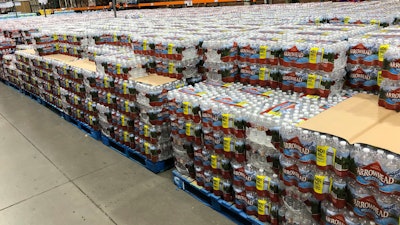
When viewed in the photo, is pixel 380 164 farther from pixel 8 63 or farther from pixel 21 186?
pixel 8 63

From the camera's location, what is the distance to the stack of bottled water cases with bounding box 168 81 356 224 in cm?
266

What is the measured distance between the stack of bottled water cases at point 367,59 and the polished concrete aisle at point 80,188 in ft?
6.02

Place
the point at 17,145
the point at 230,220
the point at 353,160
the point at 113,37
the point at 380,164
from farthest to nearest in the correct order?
the point at 113,37, the point at 17,145, the point at 230,220, the point at 353,160, the point at 380,164

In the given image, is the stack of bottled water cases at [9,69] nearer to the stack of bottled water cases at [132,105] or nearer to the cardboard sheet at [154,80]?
the stack of bottled water cases at [132,105]

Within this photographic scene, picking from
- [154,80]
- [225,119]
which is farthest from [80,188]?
[225,119]

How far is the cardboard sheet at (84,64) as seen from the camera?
5.41 meters

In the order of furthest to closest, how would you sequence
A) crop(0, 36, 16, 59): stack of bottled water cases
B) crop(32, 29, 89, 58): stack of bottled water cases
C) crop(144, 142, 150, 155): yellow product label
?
crop(0, 36, 16, 59): stack of bottled water cases → crop(32, 29, 89, 58): stack of bottled water cases → crop(144, 142, 150, 155): yellow product label

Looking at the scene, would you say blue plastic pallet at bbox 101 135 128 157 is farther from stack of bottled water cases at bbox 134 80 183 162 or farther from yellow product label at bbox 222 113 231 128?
yellow product label at bbox 222 113 231 128

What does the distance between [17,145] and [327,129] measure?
16.6 ft

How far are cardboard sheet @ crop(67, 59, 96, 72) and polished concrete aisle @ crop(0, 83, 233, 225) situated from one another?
116cm

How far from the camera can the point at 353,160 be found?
84.1 inches

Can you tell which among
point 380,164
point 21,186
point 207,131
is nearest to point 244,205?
point 207,131

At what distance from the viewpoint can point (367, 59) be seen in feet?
9.73

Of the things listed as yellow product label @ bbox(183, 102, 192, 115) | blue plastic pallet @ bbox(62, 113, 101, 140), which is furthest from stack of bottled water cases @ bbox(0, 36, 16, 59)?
yellow product label @ bbox(183, 102, 192, 115)
